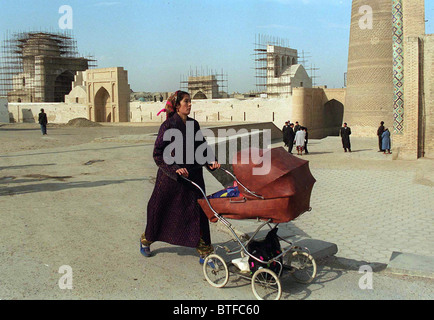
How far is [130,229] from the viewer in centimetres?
475

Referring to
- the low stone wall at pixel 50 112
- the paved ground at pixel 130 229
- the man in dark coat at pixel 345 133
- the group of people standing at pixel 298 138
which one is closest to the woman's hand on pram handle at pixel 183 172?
the paved ground at pixel 130 229

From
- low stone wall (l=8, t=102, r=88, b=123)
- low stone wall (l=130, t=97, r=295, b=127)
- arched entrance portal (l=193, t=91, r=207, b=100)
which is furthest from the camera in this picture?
arched entrance portal (l=193, t=91, r=207, b=100)

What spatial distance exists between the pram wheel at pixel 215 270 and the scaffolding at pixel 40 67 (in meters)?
52.9

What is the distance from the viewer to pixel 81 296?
297 cm

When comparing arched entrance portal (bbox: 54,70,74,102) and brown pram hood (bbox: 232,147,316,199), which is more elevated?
arched entrance portal (bbox: 54,70,74,102)

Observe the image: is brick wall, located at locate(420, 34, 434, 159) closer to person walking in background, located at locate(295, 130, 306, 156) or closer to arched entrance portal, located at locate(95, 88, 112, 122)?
person walking in background, located at locate(295, 130, 306, 156)

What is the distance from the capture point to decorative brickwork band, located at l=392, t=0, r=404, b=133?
46.1ft

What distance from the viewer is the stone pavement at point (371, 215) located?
4.82 meters

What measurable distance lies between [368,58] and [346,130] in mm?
12630

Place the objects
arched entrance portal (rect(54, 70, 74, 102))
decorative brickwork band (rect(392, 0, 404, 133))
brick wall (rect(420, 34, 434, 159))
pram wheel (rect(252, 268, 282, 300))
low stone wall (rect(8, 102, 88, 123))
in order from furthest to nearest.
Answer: arched entrance portal (rect(54, 70, 74, 102)), low stone wall (rect(8, 102, 88, 123)), decorative brickwork band (rect(392, 0, 404, 133)), brick wall (rect(420, 34, 434, 159)), pram wheel (rect(252, 268, 282, 300))

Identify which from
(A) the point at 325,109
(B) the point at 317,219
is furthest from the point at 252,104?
(B) the point at 317,219

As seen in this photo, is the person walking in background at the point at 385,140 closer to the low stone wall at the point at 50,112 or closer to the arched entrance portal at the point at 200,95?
the low stone wall at the point at 50,112

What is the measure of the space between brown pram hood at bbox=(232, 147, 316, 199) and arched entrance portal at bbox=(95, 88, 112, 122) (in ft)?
138

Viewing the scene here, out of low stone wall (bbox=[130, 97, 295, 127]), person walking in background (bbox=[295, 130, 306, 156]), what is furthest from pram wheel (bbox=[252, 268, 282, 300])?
low stone wall (bbox=[130, 97, 295, 127])
